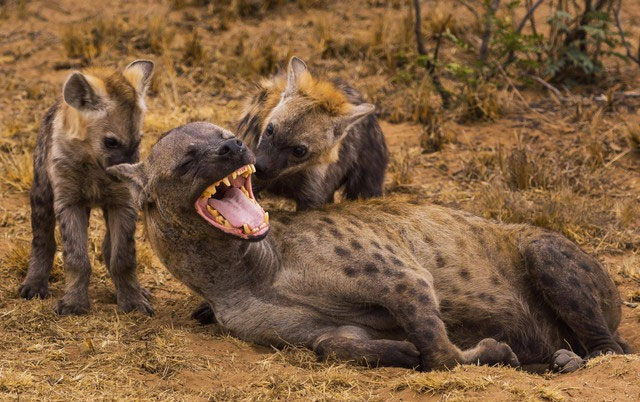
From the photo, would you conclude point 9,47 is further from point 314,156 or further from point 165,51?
point 314,156

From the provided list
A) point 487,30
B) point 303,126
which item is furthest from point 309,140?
point 487,30

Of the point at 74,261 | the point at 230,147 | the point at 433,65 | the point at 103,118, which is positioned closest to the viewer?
the point at 230,147

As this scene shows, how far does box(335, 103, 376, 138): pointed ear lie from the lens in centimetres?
578

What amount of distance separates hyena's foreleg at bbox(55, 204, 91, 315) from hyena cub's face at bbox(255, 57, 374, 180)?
0.94m

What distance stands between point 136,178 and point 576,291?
2.04 meters

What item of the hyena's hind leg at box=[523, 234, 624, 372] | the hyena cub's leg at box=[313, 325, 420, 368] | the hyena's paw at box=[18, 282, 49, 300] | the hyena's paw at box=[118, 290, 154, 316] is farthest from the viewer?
the hyena's paw at box=[18, 282, 49, 300]

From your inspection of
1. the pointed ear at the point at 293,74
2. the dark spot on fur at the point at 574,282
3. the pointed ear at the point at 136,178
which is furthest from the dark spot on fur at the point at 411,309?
the pointed ear at the point at 293,74

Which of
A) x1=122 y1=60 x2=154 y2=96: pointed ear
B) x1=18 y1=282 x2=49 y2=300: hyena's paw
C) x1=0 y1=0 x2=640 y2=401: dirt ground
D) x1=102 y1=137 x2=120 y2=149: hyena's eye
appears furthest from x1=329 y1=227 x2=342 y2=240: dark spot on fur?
x1=18 y1=282 x2=49 y2=300: hyena's paw

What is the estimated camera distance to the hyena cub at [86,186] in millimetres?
5250

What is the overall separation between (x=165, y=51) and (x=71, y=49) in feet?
2.73

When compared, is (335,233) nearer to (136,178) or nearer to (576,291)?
(136,178)

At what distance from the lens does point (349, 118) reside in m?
5.79

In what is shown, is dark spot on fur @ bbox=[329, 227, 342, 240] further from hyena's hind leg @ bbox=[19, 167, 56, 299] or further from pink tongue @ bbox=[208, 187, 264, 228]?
hyena's hind leg @ bbox=[19, 167, 56, 299]

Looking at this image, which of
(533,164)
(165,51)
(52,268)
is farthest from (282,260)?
(165,51)
